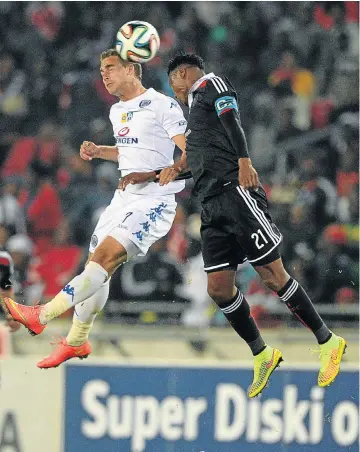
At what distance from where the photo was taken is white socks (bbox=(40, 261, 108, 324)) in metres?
8.56

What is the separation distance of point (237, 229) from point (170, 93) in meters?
5.92

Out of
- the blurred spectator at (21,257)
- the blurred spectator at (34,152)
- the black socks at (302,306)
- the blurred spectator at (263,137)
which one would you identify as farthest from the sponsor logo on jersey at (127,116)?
the blurred spectator at (34,152)

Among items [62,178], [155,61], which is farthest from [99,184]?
[155,61]

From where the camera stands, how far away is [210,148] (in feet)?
27.9

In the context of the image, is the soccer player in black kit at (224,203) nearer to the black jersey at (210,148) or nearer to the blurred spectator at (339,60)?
the black jersey at (210,148)

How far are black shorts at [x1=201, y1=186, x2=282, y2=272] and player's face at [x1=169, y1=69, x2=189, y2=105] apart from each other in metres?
0.76

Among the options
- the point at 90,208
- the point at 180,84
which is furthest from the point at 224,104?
the point at 90,208

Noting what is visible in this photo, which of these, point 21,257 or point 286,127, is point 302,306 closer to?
point 21,257

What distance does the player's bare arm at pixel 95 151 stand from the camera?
8.98m

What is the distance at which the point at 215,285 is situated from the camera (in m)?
8.74

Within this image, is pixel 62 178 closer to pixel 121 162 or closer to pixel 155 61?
pixel 155 61

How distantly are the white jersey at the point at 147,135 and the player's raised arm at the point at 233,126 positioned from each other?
564 mm

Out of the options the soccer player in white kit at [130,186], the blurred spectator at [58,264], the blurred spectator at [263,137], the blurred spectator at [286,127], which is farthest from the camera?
the blurred spectator at [286,127]

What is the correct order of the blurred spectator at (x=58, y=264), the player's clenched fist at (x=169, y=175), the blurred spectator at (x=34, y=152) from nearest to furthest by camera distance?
the player's clenched fist at (x=169, y=175), the blurred spectator at (x=58, y=264), the blurred spectator at (x=34, y=152)
